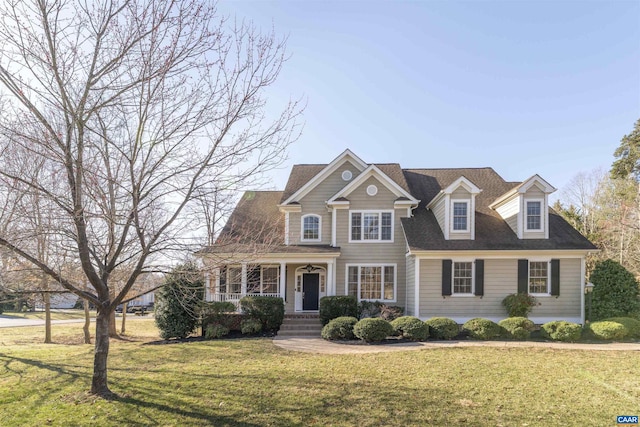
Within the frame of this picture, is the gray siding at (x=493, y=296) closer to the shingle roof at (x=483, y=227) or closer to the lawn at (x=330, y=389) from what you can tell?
the shingle roof at (x=483, y=227)

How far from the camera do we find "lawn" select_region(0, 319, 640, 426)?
226 inches

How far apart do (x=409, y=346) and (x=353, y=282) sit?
5.99 metres

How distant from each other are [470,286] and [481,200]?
5.20m

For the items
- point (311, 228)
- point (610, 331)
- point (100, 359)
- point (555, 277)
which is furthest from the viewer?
point (311, 228)

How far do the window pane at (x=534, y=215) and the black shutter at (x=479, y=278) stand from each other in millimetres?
2884

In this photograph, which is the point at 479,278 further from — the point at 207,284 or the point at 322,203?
the point at 207,284

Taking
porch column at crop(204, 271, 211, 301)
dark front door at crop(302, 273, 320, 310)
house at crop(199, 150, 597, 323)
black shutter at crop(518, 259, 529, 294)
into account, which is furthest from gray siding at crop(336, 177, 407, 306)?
porch column at crop(204, 271, 211, 301)

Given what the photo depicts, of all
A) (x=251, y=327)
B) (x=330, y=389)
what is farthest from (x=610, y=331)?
(x=251, y=327)

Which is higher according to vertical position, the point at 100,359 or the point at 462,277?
the point at 462,277

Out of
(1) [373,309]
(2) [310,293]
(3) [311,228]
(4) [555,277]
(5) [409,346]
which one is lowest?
(5) [409,346]

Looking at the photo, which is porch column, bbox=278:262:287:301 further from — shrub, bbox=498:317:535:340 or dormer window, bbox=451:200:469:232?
shrub, bbox=498:317:535:340

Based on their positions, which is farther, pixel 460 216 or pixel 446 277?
pixel 460 216

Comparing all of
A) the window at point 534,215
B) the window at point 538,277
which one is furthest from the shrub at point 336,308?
the window at point 534,215

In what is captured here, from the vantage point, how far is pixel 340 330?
13.2 metres
